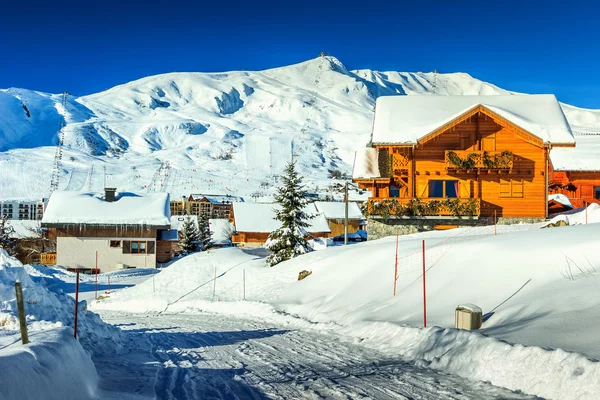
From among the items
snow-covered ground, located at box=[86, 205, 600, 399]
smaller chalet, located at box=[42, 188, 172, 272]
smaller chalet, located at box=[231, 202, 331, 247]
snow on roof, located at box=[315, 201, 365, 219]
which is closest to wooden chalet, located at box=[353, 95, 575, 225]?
snow-covered ground, located at box=[86, 205, 600, 399]

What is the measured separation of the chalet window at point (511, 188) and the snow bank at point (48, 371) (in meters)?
30.5

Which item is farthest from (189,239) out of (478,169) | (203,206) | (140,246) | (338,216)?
(203,206)

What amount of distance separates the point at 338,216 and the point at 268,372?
7617 cm

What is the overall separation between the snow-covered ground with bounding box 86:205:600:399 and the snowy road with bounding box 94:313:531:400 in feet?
1.94

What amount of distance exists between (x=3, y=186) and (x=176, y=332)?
12777cm

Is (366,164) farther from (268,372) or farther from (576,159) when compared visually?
(268,372)

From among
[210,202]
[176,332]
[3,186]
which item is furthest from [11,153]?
[176,332]

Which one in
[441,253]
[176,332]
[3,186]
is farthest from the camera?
[3,186]

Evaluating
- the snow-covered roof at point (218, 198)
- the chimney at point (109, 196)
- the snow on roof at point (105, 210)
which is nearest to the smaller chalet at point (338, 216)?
the snow on roof at point (105, 210)

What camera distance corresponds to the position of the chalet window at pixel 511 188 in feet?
114

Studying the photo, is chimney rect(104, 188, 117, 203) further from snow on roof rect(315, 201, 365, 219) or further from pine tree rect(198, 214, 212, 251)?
snow on roof rect(315, 201, 365, 219)

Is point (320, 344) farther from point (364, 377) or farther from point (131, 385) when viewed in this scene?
point (131, 385)

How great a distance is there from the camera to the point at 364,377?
914 centimetres

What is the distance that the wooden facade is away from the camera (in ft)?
112
